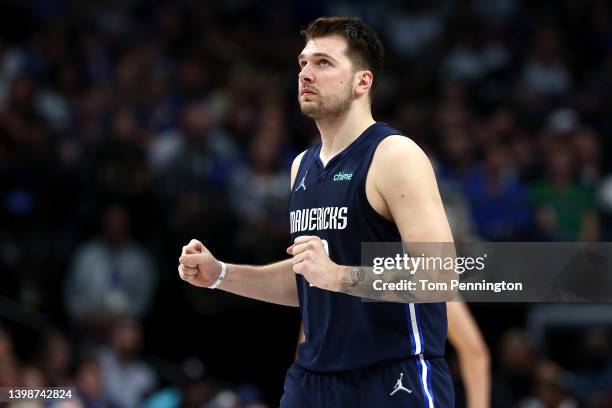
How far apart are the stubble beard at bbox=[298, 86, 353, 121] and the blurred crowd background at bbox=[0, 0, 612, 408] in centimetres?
422

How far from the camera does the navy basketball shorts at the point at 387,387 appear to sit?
5.27 meters

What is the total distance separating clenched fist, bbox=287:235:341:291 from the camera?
194 inches

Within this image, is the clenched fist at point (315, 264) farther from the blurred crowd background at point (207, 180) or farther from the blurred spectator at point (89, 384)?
the blurred spectator at point (89, 384)

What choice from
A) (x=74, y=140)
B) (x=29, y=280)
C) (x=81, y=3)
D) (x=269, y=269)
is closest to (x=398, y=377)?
(x=269, y=269)

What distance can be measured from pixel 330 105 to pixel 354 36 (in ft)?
1.27

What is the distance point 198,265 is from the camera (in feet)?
18.6

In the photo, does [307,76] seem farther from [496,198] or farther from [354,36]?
[496,198]

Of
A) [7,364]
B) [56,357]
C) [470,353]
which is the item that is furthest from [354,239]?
[56,357]

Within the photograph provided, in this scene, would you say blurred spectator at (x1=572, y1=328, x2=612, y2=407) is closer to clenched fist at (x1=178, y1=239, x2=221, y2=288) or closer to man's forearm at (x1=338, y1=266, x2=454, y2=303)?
clenched fist at (x1=178, y1=239, x2=221, y2=288)

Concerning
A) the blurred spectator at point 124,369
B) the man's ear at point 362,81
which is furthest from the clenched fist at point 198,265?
the blurred spectator at point 124,369

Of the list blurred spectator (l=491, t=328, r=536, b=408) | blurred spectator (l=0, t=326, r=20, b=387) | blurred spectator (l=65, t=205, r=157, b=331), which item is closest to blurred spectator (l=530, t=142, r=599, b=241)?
blurred spectator (l=491, t=328, r=536, b=408)

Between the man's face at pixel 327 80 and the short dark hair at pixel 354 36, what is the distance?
0.03 m

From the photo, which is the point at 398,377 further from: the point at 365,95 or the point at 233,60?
the point at 233,60

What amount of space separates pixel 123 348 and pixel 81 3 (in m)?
6.18
